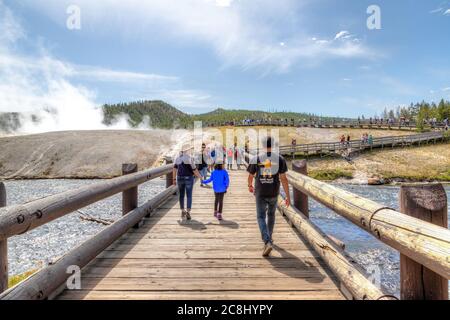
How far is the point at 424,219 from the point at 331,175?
109ft

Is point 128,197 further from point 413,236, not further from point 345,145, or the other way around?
point 345,145

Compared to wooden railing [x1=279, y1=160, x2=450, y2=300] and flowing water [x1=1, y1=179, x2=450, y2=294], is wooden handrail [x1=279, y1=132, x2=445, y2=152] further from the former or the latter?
wooden railing [x1=279, y1=160, x2=450, y2=300]

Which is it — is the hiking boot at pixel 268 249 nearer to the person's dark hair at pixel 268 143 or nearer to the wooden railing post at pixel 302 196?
the person's dark hair at pixel 268 143

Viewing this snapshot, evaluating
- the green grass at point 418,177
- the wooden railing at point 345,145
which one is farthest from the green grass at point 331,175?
the wooden railing at point 345,145

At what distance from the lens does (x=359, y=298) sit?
2973mm

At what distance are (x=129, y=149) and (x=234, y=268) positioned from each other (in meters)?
41.2

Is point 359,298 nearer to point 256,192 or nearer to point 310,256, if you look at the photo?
point 310,256

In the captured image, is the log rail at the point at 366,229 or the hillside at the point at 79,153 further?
the hillside at the point at 79,153

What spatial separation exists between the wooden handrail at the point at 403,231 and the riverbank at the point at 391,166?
30952 mm

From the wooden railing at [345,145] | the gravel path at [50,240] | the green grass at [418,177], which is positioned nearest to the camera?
the gravel path at [50,240]

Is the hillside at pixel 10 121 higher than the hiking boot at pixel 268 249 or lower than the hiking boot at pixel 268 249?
higher

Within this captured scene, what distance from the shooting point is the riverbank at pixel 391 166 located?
33.2 meters

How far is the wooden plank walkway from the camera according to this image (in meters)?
3.54

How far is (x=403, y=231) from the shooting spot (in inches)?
93.6
